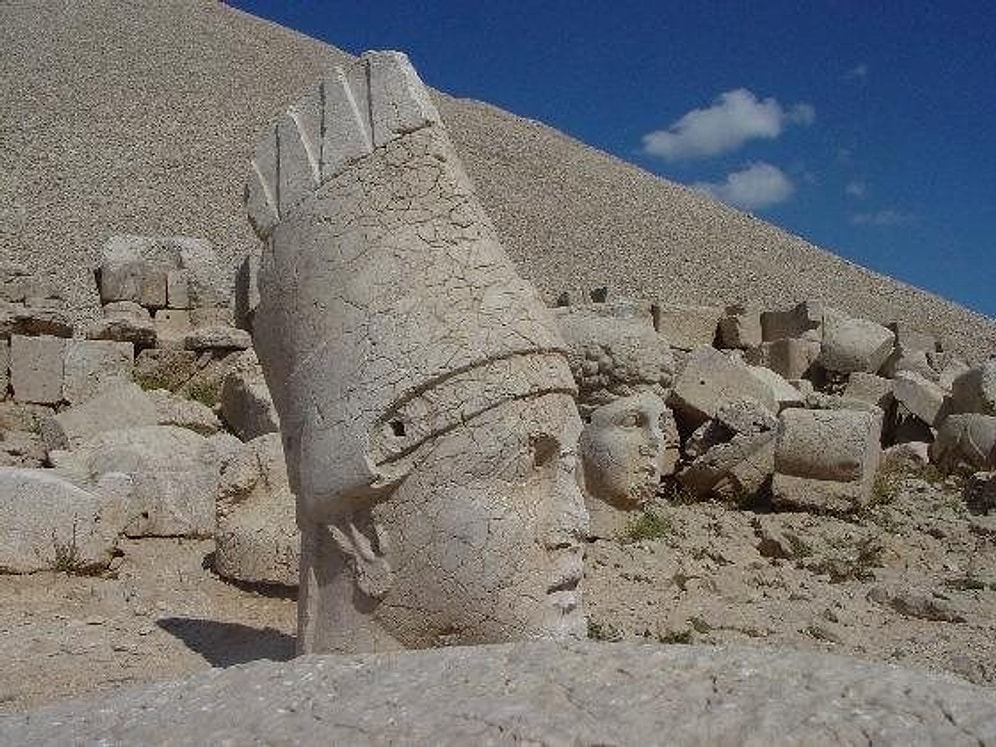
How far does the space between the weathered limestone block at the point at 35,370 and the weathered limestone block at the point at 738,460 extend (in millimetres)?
4912

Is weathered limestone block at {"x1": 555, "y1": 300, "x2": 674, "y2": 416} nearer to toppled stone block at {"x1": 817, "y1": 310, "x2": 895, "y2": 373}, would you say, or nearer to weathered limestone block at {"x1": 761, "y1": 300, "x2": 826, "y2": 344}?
toppled stone block at {"x1": 817, "y1": 310, "x2": 895, "y2": 373}

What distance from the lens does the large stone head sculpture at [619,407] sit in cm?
682

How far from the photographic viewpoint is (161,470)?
591 cm

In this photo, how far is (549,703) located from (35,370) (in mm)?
7867

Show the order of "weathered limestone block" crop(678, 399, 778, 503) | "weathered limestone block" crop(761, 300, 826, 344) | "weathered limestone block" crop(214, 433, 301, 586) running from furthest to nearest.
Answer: "weathered limestone block" crop(761, 300, 826, 344) < "weathered limestone block" crop(678, 399, 778, 503) < "weathered limestone block" crop(214, 433, 301, 586)

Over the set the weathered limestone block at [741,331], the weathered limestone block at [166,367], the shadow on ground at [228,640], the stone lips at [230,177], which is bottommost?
the shadow on ground at [228,640]

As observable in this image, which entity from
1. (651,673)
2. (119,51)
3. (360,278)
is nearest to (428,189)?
(360,278)

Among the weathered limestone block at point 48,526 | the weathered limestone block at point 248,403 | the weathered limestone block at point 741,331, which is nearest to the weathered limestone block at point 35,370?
the weathered limestone block at point 248,403

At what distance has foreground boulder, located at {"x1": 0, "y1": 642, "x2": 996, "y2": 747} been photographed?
1807mm

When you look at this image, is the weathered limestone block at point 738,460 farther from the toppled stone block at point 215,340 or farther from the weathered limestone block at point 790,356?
the toppled stone block at point 215,340

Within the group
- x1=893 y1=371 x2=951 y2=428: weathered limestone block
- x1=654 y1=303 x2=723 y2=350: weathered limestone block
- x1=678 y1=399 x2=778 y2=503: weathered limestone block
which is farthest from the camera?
x1=654 y1=303 x2=723 y2=350: weathered limestone block

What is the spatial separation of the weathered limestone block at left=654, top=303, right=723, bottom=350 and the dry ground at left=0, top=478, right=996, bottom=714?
505 cm

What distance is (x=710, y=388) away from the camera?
27.9 ft

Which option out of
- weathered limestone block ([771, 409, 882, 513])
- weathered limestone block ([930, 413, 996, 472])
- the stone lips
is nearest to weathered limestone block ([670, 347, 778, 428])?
weathered limestone block ([771, 409, 882, 513])
